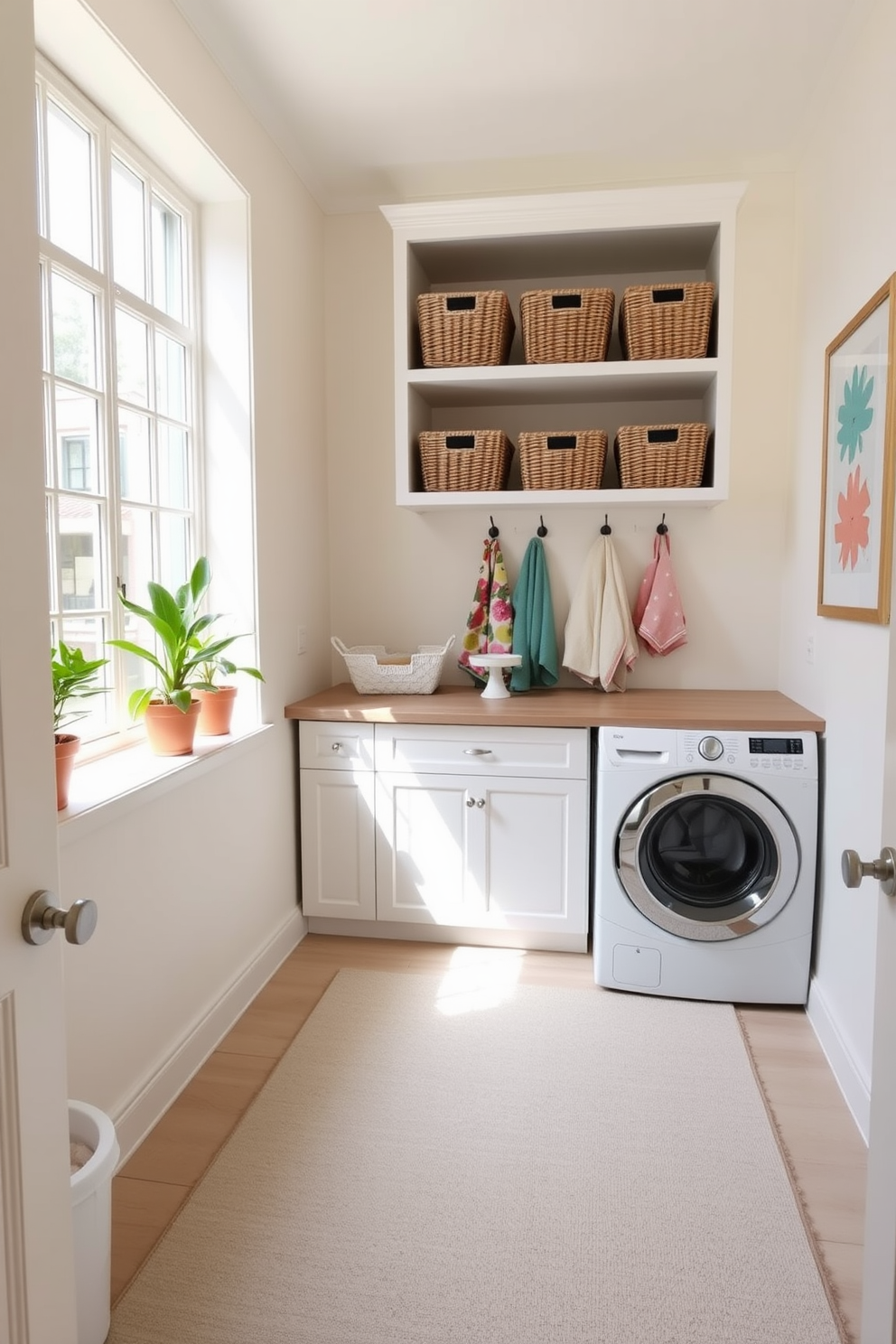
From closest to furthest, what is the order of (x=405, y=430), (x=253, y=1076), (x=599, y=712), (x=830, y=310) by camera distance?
(x=253, y=1076), (x=830, y=310), (x=599, y=712), (x=405, y=430)

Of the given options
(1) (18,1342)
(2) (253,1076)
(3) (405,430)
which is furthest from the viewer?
(3) (405,430)

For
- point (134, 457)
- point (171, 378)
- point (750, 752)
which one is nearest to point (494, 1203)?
point (750, 752)

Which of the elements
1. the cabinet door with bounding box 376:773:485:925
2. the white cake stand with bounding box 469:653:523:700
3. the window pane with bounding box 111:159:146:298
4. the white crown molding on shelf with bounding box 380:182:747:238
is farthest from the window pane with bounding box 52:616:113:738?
the white crown molding on shelf with bounding box 380:182:747:238

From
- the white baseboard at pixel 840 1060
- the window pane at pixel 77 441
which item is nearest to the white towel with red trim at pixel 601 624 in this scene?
the white baseboard at pixel 840 1060

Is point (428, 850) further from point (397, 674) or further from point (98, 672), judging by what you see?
point (98, 672)

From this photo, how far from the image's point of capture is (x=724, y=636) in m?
3.18

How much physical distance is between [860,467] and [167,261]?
6.46 ft

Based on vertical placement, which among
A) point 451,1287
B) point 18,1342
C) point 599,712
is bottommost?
point 451,1287

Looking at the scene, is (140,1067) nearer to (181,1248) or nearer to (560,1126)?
(181,1248)

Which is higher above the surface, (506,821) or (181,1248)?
(506,821)

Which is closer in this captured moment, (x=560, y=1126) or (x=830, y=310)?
(x=560, y=1126)

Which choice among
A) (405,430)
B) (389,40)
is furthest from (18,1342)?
(389,40)

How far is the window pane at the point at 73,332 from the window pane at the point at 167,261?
376 mm

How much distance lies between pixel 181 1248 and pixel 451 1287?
513mm
